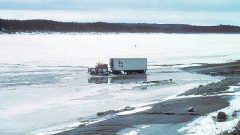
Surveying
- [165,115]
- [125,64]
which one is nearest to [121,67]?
[125,64]

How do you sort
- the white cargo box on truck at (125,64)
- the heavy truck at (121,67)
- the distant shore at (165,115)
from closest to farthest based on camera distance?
1. the distant shore at (165,115)
2. the heavy truck at (121,67)
3. the white cargo box on truck at (125,64)

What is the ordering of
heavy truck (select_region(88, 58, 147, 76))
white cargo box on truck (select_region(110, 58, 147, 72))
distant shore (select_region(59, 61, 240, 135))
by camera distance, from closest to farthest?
distant shore (select_region(59, 61, 240, 135)) < heavy truck (select_region(88, 58, 147, 76)) < white cargo box on truck (select_region(110, 58, 147, 72))

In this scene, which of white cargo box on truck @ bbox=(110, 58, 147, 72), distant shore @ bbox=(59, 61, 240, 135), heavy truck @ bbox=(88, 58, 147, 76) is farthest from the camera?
white cargo box on truck @ bbox=(110, 58, 147, 72)

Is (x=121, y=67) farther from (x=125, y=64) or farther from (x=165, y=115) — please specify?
(x=165, y=115)

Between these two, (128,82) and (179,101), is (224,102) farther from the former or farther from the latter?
(128,82)

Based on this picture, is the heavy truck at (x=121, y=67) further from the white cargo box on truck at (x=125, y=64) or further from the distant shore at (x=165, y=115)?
the distant shore at (x=165, y=115)

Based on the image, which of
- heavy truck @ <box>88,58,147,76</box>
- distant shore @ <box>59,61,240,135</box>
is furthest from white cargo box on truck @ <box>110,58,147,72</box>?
distant shore @ <box>59,61,240,135</box>

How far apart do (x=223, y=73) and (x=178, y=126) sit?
129ft

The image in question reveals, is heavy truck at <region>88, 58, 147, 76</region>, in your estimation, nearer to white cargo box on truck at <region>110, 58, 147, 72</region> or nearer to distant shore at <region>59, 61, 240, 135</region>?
white cargo box on truck at <region>110, 58, 147, 72</region>

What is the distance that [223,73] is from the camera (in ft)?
200

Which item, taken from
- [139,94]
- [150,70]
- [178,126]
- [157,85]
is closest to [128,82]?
[157,85]

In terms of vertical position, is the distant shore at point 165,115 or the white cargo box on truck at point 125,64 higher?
the white cargo box on truck at point 125,64

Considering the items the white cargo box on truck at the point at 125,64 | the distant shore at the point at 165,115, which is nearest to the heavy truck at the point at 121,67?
the white cargo box on truck at the point at 125,64

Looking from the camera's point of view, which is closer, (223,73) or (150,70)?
(223,73)
